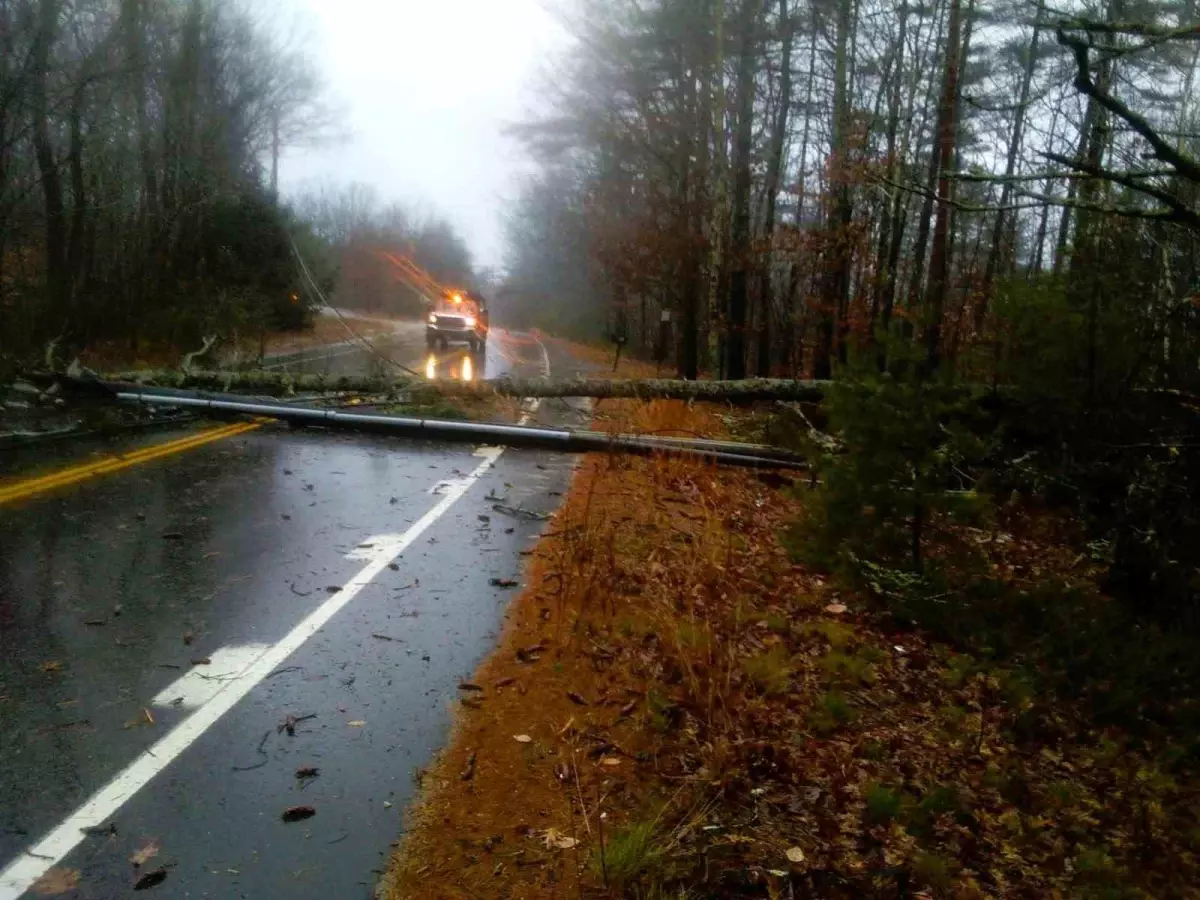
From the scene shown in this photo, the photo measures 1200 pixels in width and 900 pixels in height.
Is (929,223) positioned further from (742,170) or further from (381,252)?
(381,252)

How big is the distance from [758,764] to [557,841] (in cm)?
125

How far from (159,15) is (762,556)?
24.6 meters

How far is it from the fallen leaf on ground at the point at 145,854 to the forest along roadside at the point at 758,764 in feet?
3.08

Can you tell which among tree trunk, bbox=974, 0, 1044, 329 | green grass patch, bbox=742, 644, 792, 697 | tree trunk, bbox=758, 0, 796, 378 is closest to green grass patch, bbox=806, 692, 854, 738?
green grass patch, bbox=742, 644, 792, 697

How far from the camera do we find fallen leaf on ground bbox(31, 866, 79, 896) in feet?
10.8

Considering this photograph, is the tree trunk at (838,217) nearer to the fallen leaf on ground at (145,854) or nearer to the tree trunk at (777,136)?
the tree trunk at (777,136)

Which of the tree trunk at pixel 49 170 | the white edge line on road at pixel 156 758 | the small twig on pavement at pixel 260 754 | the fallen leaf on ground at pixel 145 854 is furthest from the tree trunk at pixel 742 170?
the fallen leaf on ground at pixel 145 854

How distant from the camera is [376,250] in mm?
56875

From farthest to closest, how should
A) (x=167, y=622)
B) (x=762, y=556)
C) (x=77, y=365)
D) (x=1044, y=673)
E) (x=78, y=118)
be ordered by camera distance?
(x=78, y=118)
(x=77, y=365)
(x=762, y=556)
(x=1044, y=673)
(x=167, y=622)

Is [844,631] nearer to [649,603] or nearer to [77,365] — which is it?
[649,603]

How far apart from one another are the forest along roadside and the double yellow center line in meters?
5.09

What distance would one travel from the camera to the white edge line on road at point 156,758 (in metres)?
3.43

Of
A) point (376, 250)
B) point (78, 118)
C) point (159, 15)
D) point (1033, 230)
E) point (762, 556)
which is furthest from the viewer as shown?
point (376, 250)

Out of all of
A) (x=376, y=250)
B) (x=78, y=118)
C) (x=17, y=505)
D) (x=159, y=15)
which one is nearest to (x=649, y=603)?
(x=17, y=505)
